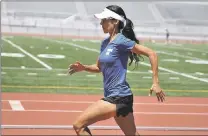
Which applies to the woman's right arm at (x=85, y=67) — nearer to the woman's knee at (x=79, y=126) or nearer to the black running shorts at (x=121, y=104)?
the black running shorts at (x=121, y=104)

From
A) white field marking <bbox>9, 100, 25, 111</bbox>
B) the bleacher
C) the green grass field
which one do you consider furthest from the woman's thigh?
the bleacher

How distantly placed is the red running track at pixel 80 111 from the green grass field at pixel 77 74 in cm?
111

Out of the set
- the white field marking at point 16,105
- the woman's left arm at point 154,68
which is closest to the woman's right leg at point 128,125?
the woman's left arm at point 154,68

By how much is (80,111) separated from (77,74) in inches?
209

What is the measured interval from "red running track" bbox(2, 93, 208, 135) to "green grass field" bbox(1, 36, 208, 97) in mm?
1106

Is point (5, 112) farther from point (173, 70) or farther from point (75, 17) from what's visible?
point (75, 17)

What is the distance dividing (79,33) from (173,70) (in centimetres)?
1027

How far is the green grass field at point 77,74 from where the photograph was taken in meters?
12.6

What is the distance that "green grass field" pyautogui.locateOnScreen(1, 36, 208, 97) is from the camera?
12562mm

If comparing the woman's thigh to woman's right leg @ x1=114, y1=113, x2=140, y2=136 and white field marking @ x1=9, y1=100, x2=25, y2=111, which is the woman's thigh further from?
white field marking @ x1=9, y1=100, x2=25, y2=111

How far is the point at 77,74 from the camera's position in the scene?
14352 millimetres

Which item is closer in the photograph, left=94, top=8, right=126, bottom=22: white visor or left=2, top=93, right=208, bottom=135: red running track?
left=94, top=8, right=126, bottom=22: white visor

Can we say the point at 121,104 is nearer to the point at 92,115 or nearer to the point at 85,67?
the point at 92,115

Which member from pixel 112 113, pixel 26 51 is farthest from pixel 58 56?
pixel 112 113
